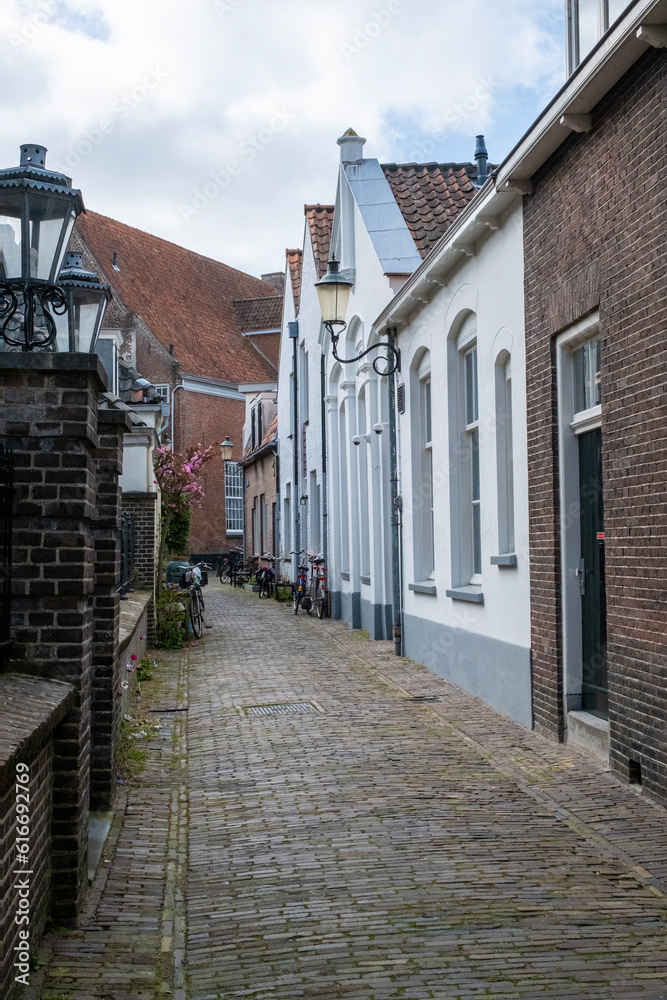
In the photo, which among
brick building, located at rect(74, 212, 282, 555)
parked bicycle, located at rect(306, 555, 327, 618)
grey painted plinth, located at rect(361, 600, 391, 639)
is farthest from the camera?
brick building, located at rect(74, 212, 282, 555)

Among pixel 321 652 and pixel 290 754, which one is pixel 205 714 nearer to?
pixel 290 754

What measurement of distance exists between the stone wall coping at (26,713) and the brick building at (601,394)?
3400 millimetres

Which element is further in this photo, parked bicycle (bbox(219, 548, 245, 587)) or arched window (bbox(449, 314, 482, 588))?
parked bicycle (bbox(219, 548, 245, 587))

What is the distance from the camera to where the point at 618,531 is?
21.3ft

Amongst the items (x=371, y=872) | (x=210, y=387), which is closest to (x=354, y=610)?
(x=371, y=872)

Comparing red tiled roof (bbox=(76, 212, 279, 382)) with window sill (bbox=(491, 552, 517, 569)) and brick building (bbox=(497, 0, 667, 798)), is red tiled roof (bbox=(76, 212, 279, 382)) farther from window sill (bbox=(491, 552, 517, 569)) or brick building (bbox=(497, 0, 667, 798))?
brick building (bbox=(497, 0, 667, 798))

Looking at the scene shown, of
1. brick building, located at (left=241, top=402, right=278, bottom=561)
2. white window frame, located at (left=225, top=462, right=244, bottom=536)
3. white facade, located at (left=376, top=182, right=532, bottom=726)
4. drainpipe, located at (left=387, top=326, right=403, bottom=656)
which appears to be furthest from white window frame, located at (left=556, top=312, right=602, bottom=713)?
white window frame, located at (left=225, top=462, right=244, bottom=536)

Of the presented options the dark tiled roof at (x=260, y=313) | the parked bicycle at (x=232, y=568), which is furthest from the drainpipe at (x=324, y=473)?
the dark tiled roof at (x=260, y=313)

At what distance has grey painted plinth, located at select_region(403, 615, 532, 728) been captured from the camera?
8.53m

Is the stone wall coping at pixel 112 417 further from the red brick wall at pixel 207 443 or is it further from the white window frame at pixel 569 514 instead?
the red brick wall at pixel 207 443

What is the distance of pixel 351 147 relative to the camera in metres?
16.9

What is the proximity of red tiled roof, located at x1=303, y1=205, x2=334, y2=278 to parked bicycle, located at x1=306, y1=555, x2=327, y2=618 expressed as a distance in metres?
5.58

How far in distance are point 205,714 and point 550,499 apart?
12.0 ft

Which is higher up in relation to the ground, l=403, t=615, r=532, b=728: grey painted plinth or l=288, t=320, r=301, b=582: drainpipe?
l=288, t=320, r=301, b=582: drainpipe
